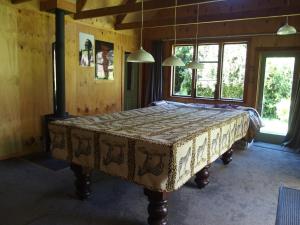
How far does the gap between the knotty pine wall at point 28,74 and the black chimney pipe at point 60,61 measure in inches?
16.4

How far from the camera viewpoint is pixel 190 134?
82.4 inches

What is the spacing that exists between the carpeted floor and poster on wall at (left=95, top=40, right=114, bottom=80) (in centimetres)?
251

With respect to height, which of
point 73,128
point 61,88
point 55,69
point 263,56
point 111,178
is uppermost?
point 263,56

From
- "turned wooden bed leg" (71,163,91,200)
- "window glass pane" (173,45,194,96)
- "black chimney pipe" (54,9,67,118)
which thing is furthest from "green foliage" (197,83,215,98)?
"turned wooden bed leg" (71,163,91,200)

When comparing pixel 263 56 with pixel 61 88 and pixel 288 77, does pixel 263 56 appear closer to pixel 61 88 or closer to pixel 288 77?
pixel 288 77

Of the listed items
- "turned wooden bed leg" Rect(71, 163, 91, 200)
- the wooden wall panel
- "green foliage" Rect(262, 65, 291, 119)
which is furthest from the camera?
"green foliage" Rect(262, 65, 291, 119)

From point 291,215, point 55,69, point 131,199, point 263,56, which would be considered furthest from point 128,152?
point 263,56

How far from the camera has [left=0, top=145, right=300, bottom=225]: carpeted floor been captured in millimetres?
2295

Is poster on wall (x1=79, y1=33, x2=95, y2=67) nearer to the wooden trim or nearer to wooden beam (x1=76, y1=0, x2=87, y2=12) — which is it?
wooden beam (x1=76, y1=0, x2=87, y2=12)

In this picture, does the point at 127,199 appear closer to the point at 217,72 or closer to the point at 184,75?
the point at 217,72

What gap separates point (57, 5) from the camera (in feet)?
12.4

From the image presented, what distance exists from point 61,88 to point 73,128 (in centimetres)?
195

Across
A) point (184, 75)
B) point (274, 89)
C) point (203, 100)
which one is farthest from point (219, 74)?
point (274, 89)

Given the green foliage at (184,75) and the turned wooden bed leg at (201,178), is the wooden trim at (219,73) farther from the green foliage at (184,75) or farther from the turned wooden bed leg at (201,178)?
the turned wooden bed leg at (201,178)
